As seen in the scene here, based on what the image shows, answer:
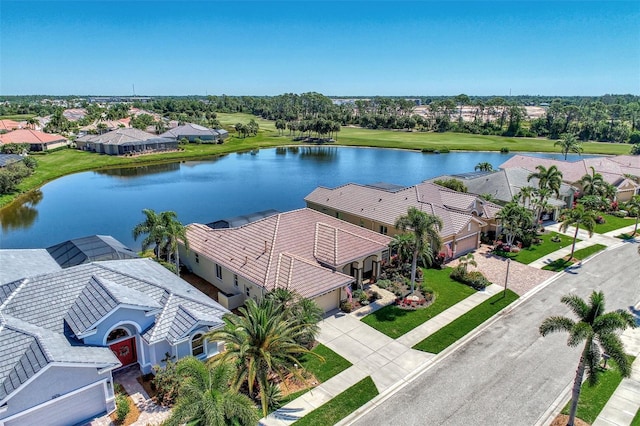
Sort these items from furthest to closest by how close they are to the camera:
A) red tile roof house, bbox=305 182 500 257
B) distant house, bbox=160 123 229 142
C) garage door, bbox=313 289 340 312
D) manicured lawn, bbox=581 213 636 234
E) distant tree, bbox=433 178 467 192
A: distant house, bbox=160 123 229 142
distant tree, bbox=433 178 467 192
manicured lawn, bbox=581 213 636 234
red tile roof house, bbox=305 182 500 257
garage door, bbox=313 289 340 312

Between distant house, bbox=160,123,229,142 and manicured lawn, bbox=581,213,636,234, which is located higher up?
distant house, bbox=160,123,229,142

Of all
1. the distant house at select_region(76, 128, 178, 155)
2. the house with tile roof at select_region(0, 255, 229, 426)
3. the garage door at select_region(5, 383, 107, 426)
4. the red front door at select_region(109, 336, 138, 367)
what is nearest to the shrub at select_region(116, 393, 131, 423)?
the house with tile roof at select_region(0, 255, 229, 426)

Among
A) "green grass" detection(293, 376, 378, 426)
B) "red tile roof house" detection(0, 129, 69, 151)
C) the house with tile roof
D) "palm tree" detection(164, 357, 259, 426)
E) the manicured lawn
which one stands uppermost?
"red tile roof house" detection(0, 129, 69, 151)

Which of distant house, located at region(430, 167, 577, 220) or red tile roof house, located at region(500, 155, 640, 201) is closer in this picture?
distant house, located at region(430, 167, 577, 220)

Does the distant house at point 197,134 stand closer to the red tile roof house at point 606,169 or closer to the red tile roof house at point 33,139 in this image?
the red tile roof house at point 33,139

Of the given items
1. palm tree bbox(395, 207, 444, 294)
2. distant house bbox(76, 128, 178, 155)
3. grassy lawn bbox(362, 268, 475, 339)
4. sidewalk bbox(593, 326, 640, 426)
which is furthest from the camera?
distant house bbox(76, 128, 178, 155)

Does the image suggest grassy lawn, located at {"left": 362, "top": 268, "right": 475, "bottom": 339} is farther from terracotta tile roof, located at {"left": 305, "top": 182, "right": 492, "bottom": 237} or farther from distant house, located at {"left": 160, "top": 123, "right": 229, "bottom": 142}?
distant house, located at {"left": 160, "top": 123, "right": 229, "bottom": 142}

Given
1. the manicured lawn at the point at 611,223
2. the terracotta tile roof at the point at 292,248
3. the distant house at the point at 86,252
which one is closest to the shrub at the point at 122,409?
the terracotta tile roof at the point at 292,248
